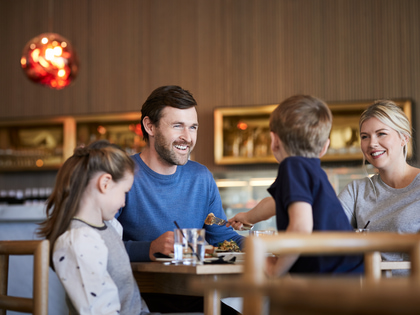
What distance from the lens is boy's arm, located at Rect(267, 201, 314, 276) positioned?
1322 mm

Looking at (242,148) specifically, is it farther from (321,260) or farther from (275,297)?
(275,297)

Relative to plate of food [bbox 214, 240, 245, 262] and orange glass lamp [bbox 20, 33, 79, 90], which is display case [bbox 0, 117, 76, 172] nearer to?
orange glass lamp [bbox 20, 33, 79, 90]

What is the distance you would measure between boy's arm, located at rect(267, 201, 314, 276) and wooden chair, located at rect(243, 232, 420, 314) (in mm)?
236

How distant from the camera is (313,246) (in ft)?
3.38

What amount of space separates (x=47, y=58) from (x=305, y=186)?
3.09 metres

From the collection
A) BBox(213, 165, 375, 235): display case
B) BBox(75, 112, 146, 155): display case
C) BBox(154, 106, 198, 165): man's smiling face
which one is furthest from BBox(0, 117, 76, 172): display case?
BBox(154, 106, 198, 165): man's smiling face

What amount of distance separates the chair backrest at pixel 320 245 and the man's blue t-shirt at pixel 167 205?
1035mm

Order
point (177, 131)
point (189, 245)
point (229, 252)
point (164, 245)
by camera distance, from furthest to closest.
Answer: point (177, 131)
point (229, 252)
point (164, 245)
point (189, 245)

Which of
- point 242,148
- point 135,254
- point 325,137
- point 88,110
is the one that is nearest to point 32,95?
point 88,110

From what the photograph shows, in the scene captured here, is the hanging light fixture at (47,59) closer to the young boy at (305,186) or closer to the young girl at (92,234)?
the young girl at (92,234)

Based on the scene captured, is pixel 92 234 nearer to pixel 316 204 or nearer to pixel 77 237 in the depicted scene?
pixel 77 237

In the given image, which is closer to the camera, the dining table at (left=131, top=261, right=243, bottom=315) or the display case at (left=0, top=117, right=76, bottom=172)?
the dining table at (left=131, top=261, right=243, bottom=315)

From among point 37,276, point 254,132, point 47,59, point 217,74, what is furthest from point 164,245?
point 217,74

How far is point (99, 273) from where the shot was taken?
1414mm
